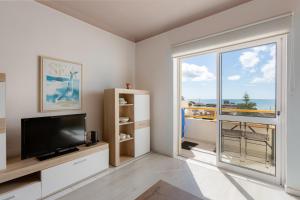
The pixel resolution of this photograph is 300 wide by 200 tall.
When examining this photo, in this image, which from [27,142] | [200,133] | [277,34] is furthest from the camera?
[200,133]

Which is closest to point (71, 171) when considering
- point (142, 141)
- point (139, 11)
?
point (142, 141)

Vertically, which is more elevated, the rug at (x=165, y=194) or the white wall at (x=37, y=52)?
the white wall at (x=37, y=52)

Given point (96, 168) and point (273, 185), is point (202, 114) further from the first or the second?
point (96, 168)

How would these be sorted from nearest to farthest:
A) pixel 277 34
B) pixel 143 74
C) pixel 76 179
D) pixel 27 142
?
pixel 27 142
pixel 277 34
pixel 76 179
pixel 143 74

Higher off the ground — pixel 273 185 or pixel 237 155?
pixel 237 155

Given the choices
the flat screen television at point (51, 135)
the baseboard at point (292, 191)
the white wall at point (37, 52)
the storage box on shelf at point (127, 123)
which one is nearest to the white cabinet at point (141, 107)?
the storage box on shelf at point (127, 123)

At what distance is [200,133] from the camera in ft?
13.5

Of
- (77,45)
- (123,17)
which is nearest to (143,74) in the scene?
(123,17)

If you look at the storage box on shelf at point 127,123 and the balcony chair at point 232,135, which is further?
the storage box on shelf at point 127,123

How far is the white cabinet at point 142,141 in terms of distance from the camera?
3025mm

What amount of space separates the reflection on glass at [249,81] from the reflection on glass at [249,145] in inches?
9.9

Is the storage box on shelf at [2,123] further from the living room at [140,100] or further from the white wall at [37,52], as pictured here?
the white wall at [37,52]

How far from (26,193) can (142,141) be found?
6.42 ft

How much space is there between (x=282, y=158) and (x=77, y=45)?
3.68 metres
